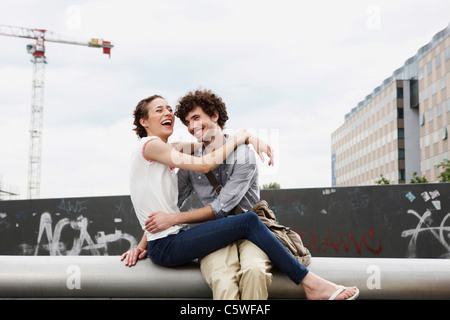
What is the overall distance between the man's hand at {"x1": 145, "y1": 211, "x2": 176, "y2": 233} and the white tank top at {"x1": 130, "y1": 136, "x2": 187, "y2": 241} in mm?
68

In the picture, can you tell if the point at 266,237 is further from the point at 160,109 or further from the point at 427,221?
the point at 427,221

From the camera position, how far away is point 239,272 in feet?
9.24

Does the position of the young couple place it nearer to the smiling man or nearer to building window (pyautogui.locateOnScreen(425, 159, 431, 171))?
the smiling man

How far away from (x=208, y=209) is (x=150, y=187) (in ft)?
1.29

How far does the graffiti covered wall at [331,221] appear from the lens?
8.49 m

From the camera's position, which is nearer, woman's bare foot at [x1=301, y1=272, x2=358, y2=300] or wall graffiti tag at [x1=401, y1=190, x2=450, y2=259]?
woman's bare foot at [x1=301, y1=272, x2=358, y2=300]

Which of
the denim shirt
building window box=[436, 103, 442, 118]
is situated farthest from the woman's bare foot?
building window box=[436, 103, 442, 118]

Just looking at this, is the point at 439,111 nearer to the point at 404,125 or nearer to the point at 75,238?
the point at 404,125

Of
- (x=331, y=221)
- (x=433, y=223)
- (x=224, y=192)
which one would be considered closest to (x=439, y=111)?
(x=433, y=223)

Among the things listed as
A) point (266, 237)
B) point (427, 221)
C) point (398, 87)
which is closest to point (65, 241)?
point (427, 221)

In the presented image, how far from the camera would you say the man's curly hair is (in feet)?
11.5

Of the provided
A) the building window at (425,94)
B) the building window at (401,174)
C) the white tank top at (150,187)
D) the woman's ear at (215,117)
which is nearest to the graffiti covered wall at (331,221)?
the woman's ear at (215,117)

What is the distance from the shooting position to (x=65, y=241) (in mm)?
10773
